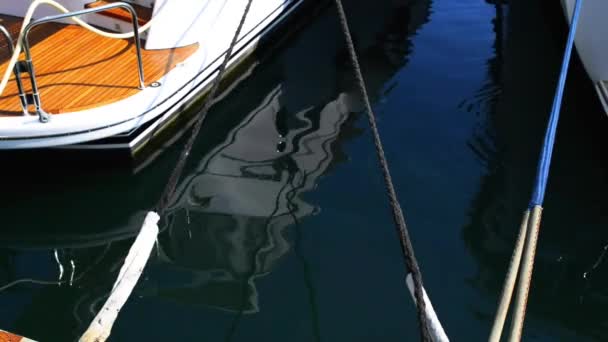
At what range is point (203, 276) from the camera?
4.30 m

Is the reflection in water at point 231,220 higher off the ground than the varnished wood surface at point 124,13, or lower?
lower

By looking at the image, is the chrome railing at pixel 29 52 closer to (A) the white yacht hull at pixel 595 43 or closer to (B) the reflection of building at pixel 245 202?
(B) the reflection of building at pixel 245 202

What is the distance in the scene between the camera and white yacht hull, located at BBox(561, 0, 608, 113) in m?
5.62

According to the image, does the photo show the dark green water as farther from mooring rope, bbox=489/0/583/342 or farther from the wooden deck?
mooring rope, bbox=489/0/583/342

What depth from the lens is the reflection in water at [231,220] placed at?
13.5 feet

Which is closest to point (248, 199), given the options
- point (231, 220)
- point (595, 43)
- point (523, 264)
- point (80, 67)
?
point (231, 220)

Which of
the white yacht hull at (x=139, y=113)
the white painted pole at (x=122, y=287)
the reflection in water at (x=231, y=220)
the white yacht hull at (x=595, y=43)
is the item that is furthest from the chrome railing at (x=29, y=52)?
the white yacht hull at (x=595, y=43)

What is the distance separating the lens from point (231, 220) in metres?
4.79

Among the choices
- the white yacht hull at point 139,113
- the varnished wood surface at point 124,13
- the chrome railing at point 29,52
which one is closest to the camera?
the chrome railing at point 29,52

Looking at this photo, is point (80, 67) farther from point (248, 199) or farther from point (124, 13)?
point (248, 199)

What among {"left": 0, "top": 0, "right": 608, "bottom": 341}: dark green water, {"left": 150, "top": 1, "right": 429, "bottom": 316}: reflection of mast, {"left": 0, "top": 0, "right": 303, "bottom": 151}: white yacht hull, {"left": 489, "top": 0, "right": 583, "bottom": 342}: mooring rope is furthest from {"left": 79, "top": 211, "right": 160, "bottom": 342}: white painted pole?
{"left": 0, "top": 0, "right": 303, "bottom": 151}: white yacht hull

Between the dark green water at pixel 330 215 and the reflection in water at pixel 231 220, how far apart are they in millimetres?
14

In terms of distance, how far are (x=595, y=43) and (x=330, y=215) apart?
9.45 feet

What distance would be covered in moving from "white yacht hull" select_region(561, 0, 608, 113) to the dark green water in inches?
13.2
